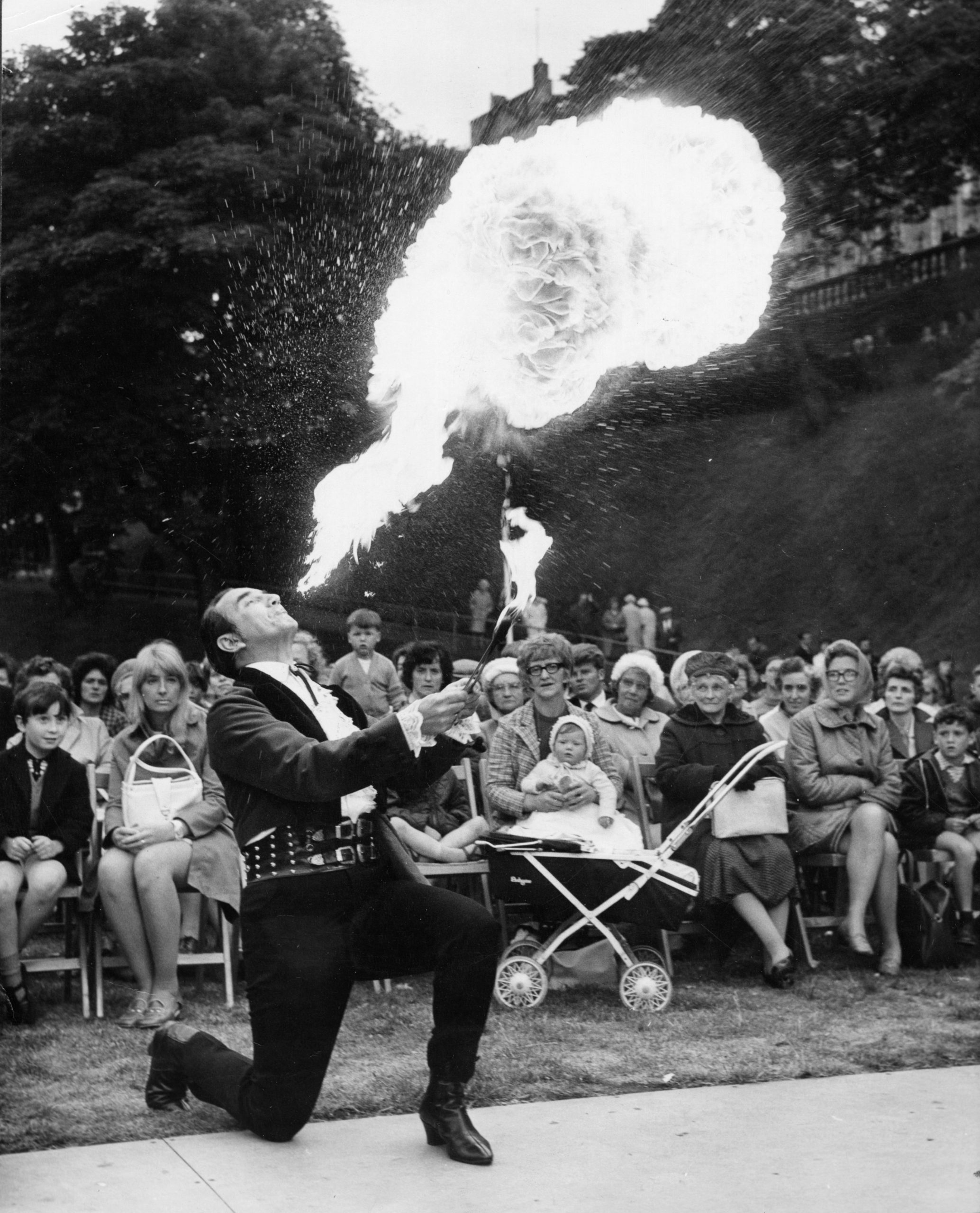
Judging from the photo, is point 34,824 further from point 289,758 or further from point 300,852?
point 289,758

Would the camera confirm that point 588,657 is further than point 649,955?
Yes

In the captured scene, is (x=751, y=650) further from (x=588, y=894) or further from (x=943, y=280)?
(x=588, y=894)

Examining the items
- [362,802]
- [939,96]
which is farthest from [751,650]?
[362,802]

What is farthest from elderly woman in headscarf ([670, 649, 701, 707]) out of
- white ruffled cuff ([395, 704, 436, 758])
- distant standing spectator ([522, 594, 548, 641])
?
distant standing spectator ([522, 594, 548, 641])

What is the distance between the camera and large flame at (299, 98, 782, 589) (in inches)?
199

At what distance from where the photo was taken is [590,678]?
7.70 metres

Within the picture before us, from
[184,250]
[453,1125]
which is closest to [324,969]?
[453,1125]

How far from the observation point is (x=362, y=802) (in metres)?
4.20

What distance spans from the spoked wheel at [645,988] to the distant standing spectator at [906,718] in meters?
2.24

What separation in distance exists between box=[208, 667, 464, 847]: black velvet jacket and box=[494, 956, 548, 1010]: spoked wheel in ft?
→ 6.95

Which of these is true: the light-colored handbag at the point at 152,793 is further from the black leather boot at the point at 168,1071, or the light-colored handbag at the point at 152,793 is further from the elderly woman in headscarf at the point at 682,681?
the elderly woman in headscarf at the point at 682,681

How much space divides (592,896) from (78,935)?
2093 mm

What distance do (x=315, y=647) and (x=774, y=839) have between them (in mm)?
2394

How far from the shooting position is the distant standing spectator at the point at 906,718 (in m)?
7.73
